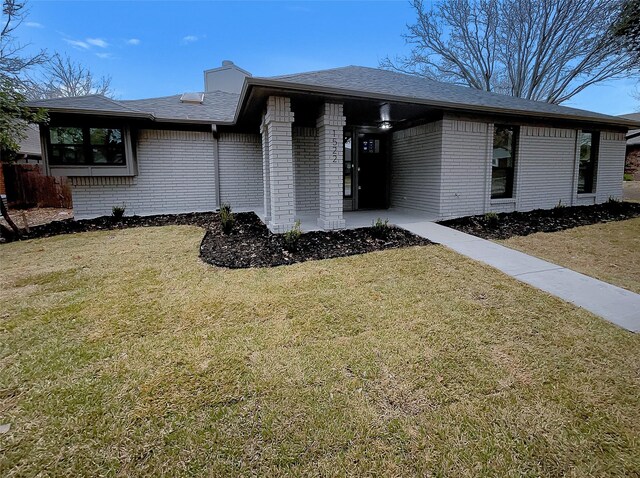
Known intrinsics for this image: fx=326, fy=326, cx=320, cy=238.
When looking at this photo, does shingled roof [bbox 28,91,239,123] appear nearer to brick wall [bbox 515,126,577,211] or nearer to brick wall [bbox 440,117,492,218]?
brick wall [bbox 440,117,492,218]

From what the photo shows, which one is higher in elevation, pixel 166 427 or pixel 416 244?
pixel 416 244

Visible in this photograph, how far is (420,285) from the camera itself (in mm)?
4148

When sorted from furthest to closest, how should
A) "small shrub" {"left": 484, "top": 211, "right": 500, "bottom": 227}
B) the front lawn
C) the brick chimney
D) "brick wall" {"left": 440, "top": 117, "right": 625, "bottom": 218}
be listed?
the brick chimney
"brick wall" {"left": 440, "top": 117, "right": 625, "bottom": 218}
"small shrub" {"left": 484, "top": 211, "right": 500, "bottom": 227}
the front lawn

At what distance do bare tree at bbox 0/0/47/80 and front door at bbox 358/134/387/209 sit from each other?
1175 cm

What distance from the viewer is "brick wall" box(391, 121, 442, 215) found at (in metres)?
8.03

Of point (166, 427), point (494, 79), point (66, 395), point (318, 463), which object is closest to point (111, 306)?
point (66, 395)

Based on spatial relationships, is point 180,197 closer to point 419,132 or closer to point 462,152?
point 419,132

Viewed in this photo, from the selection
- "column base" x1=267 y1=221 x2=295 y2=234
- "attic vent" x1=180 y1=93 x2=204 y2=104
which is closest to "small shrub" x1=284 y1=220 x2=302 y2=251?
"column base" x1=267 y1=221 x2=295 y2=234

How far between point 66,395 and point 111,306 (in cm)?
156

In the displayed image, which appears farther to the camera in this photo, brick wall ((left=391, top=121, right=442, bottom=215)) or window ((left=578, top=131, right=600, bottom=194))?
window ((left=578, top=131, right=600, bottom=194))

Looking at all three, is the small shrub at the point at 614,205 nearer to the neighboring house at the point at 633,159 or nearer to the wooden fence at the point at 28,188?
the neighboring house at the point at 633,159

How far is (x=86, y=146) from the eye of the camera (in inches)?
352

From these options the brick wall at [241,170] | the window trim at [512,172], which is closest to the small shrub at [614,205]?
the window trim at [512,172]

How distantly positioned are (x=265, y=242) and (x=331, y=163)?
2115mm
